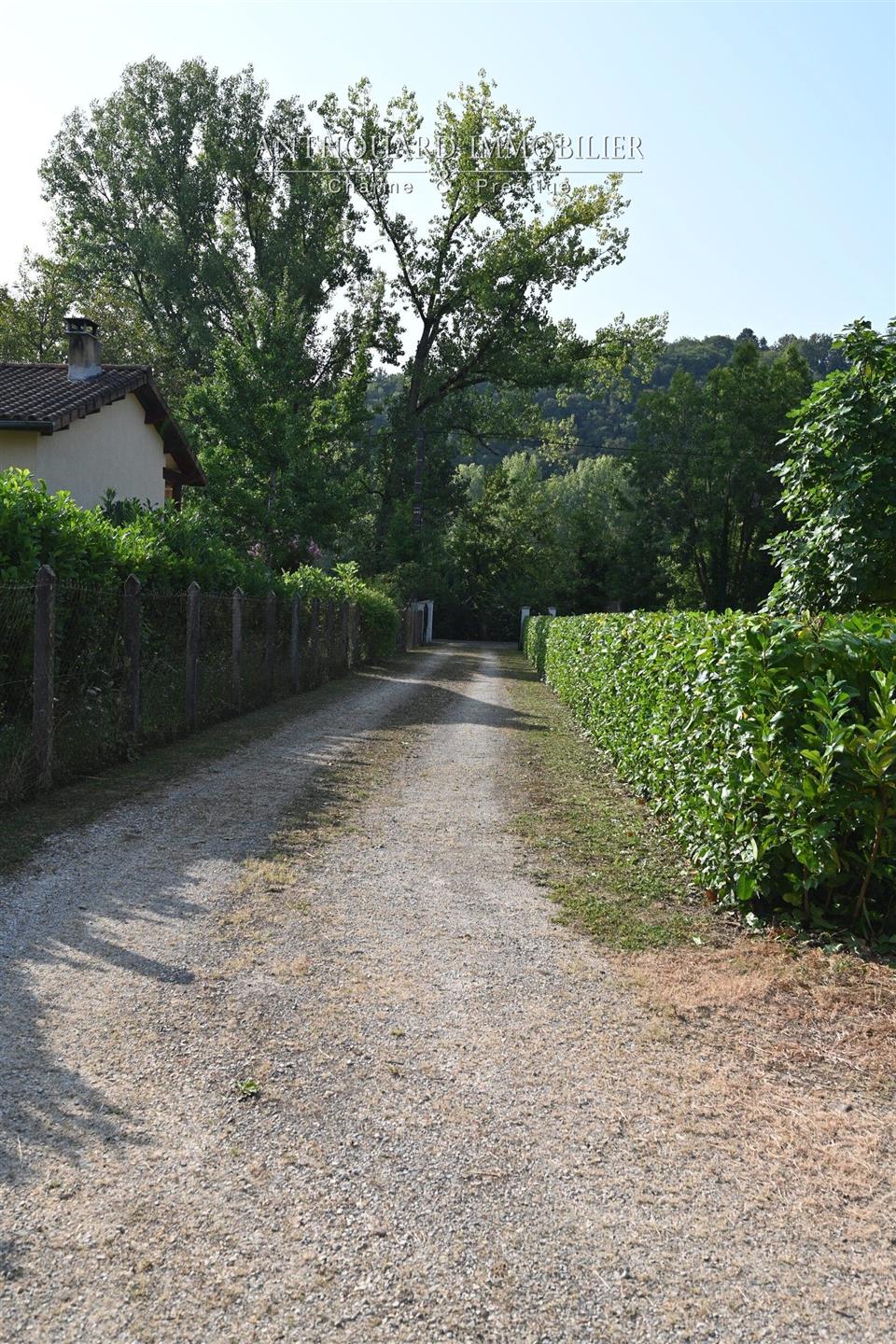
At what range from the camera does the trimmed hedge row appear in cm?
483

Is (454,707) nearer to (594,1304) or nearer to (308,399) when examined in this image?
(594,1304)

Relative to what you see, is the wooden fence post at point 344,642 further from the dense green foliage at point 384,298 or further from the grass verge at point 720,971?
the grass verge at point 720,971

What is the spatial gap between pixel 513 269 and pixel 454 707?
91.0 ft

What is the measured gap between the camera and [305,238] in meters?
41.4

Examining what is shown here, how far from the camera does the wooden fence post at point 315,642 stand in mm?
19872

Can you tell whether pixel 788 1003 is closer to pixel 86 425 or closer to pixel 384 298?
pixel 86 425

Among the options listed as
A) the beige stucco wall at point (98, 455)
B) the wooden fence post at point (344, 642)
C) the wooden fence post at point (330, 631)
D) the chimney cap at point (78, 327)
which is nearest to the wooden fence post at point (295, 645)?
the wooden fence post at point (330, 631)

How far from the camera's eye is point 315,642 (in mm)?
20234

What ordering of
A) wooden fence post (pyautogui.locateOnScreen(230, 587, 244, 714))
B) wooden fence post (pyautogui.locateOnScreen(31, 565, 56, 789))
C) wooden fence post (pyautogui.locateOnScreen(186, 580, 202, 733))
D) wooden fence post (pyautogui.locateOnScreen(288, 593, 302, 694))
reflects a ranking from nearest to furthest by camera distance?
1. wooden fence post (pyautogui.locateOnScreen(31, 565, 56, 789))
2. wooden fence post (pyautogui.locateOnScreen(186, 580, 202, 733))
3. wooden fence post (pyautogui.locateOnScreen(230, 587, 244, 714))
4. wooden fence post (pyautogui.locateOnScreen(288, 593, 302, 694))

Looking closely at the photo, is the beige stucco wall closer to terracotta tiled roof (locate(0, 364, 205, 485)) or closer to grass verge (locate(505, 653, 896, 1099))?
terracotta tiled roof (locate(0, 364, 205, 485))

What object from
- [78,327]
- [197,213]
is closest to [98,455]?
[78,327]

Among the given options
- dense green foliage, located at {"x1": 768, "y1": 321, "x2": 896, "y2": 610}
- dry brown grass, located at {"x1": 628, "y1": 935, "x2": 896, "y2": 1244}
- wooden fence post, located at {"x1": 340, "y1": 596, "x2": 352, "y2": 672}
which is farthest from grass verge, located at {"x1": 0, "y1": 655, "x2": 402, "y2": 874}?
wooden fence post, located at {"x1": 340, "y1": 596, "x2": 352, "y2": 672}

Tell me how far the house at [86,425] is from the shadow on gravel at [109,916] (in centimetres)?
968

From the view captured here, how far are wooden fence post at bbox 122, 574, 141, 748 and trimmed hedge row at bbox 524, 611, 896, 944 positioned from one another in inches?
243
